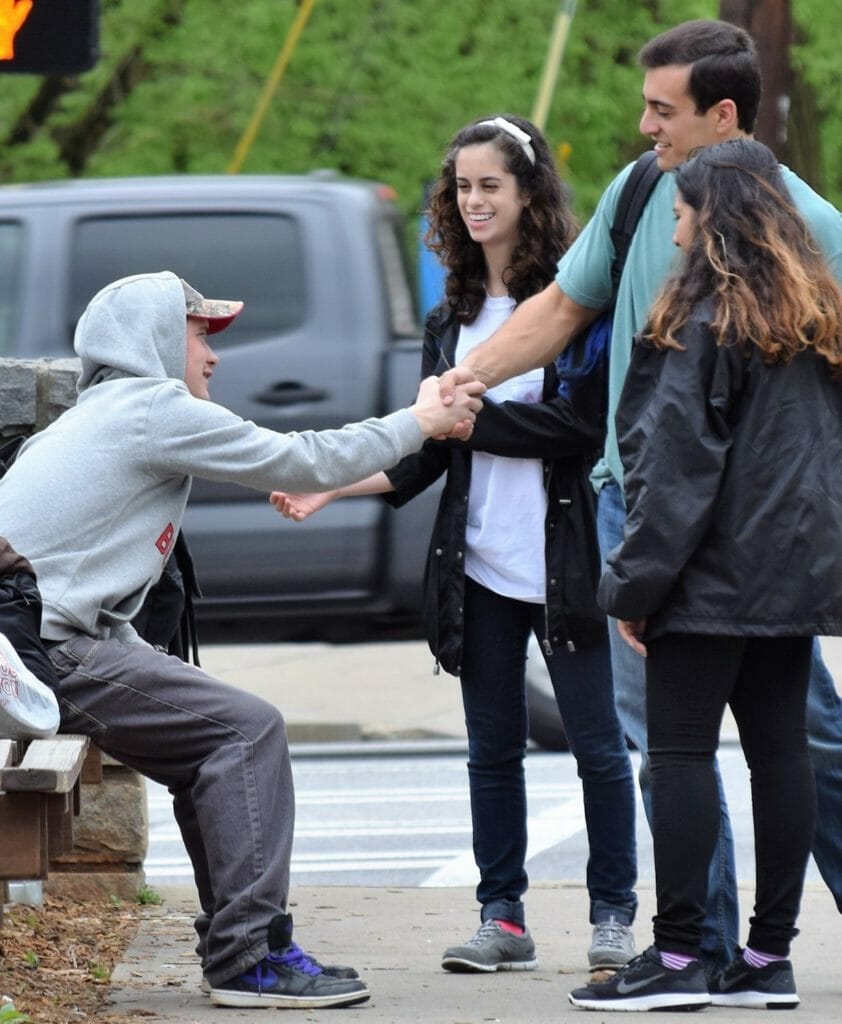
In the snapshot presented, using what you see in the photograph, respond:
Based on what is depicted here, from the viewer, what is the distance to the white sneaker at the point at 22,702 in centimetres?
387

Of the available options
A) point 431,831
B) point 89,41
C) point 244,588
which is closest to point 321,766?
point 244,588

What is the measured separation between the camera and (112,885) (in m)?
5.67

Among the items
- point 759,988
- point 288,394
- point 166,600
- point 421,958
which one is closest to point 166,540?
point 166,600

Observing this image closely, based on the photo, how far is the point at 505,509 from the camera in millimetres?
4906

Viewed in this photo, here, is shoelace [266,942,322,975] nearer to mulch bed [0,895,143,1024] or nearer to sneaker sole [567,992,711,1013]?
mulch bed [0,895,143,1024]

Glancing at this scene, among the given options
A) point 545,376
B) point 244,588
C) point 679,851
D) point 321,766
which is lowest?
point 321,766

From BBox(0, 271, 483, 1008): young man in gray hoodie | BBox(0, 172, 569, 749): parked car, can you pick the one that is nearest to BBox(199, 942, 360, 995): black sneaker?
BBox(0, 271, 483, 1008): young man in gray hoodie

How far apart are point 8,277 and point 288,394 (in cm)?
139

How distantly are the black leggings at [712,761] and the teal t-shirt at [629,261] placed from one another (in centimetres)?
52

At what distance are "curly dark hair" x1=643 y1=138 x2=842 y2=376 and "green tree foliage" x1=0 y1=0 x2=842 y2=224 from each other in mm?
13640

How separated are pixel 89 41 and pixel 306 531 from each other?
4432 mm

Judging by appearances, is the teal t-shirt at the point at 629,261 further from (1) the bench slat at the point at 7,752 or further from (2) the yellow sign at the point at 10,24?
(2) the yellow sign at the point at 10,24

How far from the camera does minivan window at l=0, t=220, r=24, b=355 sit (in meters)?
9.75

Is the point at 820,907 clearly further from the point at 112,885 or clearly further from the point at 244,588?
the point at 244,588
